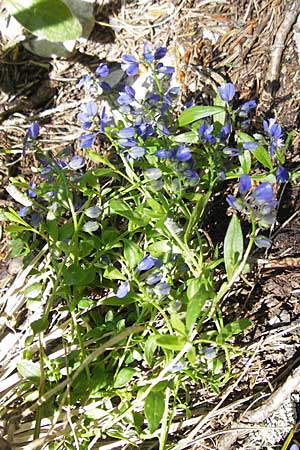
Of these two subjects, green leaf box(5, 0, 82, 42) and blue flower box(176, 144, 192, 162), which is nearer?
blue flower box(176, 144, 192, 162)

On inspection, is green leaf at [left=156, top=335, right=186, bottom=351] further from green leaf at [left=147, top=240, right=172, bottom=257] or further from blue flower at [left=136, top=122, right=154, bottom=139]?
blue flower at [left=136, top=122, right=154, bottom=139]

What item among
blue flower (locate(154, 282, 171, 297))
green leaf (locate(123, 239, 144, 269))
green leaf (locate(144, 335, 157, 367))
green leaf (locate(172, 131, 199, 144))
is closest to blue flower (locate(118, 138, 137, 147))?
green leaf (locate(172, 131, 199, 144))

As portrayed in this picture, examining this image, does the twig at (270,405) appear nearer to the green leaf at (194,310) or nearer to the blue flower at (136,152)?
the green leaf at (194,310)

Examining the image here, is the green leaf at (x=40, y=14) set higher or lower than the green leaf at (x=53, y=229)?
higher

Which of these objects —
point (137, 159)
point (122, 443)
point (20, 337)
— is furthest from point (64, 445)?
point (137, 159)

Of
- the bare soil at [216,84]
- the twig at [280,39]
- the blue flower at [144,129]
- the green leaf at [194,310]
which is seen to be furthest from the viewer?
the twig at [280,39]

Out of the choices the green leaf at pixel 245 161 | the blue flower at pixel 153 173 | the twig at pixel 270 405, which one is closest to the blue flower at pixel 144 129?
the blue flower at pixel 153 173

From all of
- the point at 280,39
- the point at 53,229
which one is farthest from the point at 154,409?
the point at 280,39

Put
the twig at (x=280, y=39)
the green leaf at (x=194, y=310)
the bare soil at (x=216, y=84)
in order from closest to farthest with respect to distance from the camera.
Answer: the green leaf at (x=194, y=310) → the bare soil at (x=216, y=84) → the twig at (x=280, y=39)
